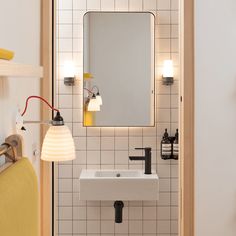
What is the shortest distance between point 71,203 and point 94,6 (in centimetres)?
167

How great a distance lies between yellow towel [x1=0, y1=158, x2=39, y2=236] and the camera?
2.96 ft

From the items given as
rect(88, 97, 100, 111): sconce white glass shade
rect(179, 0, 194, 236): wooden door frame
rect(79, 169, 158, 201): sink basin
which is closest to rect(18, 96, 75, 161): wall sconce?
rect(179, 0, 194, 236): wooden door frame

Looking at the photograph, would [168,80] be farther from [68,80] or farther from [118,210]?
[118,210]

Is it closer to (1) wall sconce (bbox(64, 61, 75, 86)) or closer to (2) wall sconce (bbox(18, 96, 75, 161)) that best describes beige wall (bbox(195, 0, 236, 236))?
(2) wall sconce (bbox(18, 96, 75, 161))

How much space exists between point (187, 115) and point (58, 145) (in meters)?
0.90

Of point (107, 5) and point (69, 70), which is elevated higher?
point (107, 5)

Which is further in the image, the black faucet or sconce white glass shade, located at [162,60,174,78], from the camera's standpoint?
sconce white glass shade, located at [162,60,174,78]

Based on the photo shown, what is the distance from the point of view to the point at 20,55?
1629 millimetres

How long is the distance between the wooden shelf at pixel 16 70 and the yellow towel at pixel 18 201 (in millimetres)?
232

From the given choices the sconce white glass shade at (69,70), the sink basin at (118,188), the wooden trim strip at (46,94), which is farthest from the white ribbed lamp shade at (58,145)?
the sconce white glass shade at (69,70)

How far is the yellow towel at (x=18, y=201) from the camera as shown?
2.96ft

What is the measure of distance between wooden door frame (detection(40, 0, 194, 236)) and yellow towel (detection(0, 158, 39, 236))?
2.97 feet

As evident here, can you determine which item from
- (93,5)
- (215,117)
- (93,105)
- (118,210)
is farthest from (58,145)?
(93,5)

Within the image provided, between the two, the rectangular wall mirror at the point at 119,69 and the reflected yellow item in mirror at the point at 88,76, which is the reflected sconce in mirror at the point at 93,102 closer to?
the rectangular wall mirror at the point at 119,69
